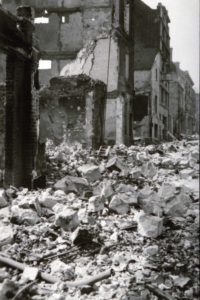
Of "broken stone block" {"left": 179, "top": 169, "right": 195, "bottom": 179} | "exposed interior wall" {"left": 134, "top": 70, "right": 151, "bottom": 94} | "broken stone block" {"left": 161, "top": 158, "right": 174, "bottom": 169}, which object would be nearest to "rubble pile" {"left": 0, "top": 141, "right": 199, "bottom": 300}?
"broken stone block" {"left": 179, "top": 169, "right": 195, "bottom": 179}

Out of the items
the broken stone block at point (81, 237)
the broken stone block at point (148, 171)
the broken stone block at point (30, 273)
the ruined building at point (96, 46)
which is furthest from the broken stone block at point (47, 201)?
the ruined building at point (96, 46)

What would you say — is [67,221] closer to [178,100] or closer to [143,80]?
[143,80]

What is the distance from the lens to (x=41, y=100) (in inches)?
613

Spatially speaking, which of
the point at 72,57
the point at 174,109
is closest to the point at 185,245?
the point at 72,57

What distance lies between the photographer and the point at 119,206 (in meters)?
6.18

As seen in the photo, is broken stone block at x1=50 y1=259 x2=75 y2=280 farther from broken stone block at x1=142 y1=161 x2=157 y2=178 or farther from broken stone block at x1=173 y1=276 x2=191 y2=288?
broken stone block at x1=142 y1=161 x2=157 y2=178

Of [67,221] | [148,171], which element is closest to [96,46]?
[148,171]

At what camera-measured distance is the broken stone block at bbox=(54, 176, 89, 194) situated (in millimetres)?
7570

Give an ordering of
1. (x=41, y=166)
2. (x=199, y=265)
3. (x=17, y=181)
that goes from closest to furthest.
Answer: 1. (x=199, y=265)
2. (x=17, y=181)
3. (x=41, y=166)

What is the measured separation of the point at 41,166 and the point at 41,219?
3185 mm

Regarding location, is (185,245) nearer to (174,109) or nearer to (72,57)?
(72,57)

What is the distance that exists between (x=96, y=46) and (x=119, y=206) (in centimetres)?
1516

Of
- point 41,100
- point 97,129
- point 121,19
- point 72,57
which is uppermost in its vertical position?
point 121,19

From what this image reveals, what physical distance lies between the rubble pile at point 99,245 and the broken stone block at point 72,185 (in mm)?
20
